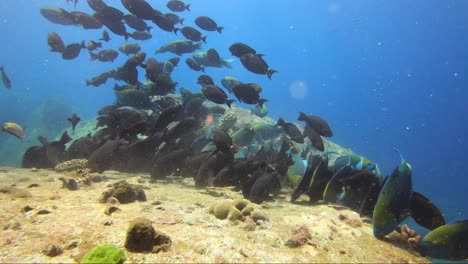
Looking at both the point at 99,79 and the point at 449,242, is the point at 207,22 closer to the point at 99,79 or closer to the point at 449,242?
the point at 99,79

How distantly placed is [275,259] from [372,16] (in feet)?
436

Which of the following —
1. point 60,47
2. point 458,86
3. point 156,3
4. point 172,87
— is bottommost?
point 172,87

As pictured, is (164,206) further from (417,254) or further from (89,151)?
(89,151)

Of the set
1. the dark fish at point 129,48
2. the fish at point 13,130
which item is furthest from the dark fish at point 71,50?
the fish at point 13,130

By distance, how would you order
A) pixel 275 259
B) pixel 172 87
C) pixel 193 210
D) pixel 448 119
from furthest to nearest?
pixel 448 119
pixel 172 87
pixel 193 210
pixel 275 259

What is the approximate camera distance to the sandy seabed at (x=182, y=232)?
262 centimetres

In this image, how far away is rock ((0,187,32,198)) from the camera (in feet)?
13.6

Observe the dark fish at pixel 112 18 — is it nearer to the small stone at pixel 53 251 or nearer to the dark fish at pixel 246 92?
the dark fish at pixel 246 92

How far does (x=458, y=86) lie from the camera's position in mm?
122875

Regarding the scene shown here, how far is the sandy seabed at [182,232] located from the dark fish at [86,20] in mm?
6354

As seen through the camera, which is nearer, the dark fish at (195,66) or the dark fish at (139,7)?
the dark fish at (139,7)

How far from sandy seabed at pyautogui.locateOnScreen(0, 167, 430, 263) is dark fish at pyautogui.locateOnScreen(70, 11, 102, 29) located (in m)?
6.35

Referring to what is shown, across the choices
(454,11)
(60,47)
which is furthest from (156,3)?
(60,47)

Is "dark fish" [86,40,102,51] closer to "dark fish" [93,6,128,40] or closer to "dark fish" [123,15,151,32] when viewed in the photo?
"dark fish" [123,15,151,32]
